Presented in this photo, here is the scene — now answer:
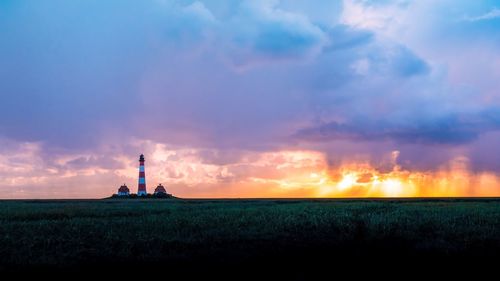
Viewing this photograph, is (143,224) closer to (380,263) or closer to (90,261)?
(90,261)

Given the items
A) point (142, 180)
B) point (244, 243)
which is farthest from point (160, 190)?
point (244, 243)

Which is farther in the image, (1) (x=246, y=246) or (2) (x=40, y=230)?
(2) (x=40, y=230)

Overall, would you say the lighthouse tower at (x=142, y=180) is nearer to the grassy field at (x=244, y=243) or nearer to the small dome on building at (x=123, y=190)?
the small dome on building at (x=123, y=190)

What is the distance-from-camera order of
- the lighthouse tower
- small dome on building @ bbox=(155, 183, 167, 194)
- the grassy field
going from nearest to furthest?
the grassy field, the lighthouse tower, small dome on building @ bbox=(155, 183, 167, 194)

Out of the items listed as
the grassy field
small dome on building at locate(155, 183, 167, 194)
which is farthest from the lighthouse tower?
the grassy field

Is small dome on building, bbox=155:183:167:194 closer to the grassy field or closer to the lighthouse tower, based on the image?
the lighthouse tower

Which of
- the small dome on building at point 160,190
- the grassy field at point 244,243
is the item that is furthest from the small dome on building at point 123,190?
the grassy field at point 244,243

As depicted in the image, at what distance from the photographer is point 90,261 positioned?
1552 cm

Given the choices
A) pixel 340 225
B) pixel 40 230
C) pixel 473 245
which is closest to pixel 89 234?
pixel 40 230

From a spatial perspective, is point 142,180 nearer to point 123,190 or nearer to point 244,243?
point 123,190

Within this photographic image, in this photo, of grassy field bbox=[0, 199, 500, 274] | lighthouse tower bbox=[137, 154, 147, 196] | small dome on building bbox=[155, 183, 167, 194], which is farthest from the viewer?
small dome on building bbox=[155, 183, 167, 194]

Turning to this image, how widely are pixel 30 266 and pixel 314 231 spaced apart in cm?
1160

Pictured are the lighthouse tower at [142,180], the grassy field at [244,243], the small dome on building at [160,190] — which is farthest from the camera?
the small dome on building at [160,190]

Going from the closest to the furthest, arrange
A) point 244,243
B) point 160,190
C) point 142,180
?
point 244,243
point 142,180
point 160,190
